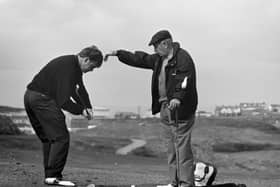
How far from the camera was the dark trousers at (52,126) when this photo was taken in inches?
281

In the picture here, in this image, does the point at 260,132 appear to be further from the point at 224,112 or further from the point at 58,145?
the point at 224,112

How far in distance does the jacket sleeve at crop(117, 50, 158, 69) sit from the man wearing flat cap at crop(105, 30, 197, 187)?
17 cm

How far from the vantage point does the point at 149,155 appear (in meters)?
19.4

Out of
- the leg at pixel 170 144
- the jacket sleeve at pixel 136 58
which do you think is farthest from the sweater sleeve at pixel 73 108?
the leg at pixel 170 144

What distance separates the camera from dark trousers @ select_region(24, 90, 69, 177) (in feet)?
23.4

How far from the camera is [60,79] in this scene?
23.4ft

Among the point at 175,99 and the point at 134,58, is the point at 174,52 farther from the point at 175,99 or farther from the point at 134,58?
the point at 134,58

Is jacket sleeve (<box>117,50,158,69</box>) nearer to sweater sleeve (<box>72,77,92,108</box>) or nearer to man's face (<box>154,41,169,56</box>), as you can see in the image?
man's face (<box>154,41,169,56</box>)

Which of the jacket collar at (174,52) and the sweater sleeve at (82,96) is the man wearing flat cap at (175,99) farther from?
the sweater sleeve at (82,96)

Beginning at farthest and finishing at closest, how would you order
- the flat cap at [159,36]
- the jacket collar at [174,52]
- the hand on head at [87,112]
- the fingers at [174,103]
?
1. the hand on head at [87,112]
2. the flat cap at [159,36]
3. the jacket collar at [174,52]
4. the fingers at [174,103]

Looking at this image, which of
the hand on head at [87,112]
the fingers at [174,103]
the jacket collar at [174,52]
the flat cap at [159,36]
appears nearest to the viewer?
the fingers at [174,103]

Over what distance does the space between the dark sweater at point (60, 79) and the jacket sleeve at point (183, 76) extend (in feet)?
4.41

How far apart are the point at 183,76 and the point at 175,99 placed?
307 mm

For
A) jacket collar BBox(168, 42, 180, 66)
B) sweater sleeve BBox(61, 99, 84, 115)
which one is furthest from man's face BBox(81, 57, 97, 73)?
jacket collar BBox(168, 42, 180, 66)
